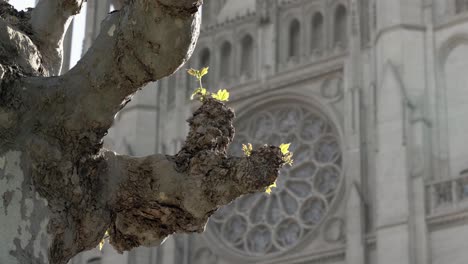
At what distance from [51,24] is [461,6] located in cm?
1639

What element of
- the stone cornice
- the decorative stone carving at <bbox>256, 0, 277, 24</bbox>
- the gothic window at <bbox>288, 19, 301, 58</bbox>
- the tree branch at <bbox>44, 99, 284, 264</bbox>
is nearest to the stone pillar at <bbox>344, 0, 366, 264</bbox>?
the gothic window at <bbox>288, 19, 301, 58</bbox>

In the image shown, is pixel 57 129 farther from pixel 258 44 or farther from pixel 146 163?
pixel 258 44

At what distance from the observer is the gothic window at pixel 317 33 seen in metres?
22.6

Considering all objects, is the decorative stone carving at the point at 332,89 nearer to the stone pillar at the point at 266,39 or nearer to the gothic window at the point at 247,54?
the stone pillar at the point at 266,39

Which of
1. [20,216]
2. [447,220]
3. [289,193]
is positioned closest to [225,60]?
[289,193]

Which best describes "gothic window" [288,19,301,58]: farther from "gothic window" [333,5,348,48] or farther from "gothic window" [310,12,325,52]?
"gothic window" [333,5,348,48]

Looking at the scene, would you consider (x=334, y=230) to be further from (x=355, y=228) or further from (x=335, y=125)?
(x=335, y=125)

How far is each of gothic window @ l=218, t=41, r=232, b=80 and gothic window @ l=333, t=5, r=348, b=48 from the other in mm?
2255

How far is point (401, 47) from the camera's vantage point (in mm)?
20609

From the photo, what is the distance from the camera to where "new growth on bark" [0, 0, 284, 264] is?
451 centimetres

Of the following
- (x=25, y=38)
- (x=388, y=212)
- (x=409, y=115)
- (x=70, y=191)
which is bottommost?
(x=70, y=191)

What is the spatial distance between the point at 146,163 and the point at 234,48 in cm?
1902

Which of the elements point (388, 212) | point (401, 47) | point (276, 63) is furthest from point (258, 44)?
point (388, 212)

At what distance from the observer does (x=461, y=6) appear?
68.2 ft
